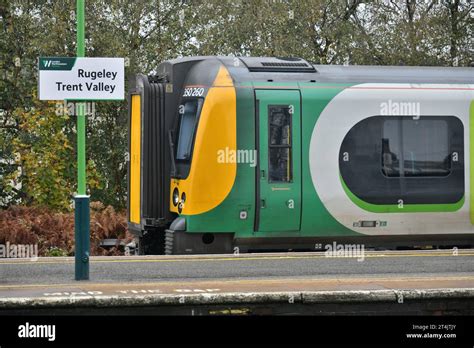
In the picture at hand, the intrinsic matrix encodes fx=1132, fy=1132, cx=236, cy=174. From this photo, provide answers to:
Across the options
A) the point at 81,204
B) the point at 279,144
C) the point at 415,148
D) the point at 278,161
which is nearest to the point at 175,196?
the point at 278,161

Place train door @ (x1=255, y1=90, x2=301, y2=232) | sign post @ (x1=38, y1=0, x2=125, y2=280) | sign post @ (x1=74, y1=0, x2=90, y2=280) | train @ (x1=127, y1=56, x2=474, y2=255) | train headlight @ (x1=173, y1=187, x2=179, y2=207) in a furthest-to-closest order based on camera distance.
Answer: train headlight @ (x1=173, y1=187, x2=179, y2=207) < train door @ (x1=255, y1=90, x2=301, y2=232) < train @ (x1=127, y1=56, x2=474, y2=255) < sign post @ (x1=74, y1=0, x2=90, y2=280) < sign post @ (x1=38, y1=0, x2=125, y2=280)

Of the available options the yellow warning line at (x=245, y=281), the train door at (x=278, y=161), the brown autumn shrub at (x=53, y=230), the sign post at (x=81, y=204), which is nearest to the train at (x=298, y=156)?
the train door at (x=278, y=161)

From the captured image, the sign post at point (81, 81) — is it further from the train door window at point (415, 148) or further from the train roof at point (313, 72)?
the train door window at point (415, 148)

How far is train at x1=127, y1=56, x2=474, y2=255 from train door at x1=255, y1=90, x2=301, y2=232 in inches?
0.6

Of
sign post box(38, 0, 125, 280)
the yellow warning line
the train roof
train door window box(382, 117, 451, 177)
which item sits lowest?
the yellow warning line

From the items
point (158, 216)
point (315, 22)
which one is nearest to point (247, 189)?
point (158, 216)

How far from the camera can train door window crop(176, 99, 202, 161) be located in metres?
17.1

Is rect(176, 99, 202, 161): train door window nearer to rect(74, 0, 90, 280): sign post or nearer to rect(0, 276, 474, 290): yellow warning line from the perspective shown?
rect(74, 0, 90, 280): sign post

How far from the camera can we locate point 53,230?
1992 cm

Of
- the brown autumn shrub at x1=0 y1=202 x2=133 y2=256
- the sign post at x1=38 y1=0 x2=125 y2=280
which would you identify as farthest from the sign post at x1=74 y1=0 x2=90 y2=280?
the brown autumn shrub at x1=0 y1=202 x2=133 y2=256

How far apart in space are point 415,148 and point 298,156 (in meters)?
1.95

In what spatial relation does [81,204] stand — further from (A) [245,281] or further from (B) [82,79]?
(A) [245,281]

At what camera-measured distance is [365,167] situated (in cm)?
1755
